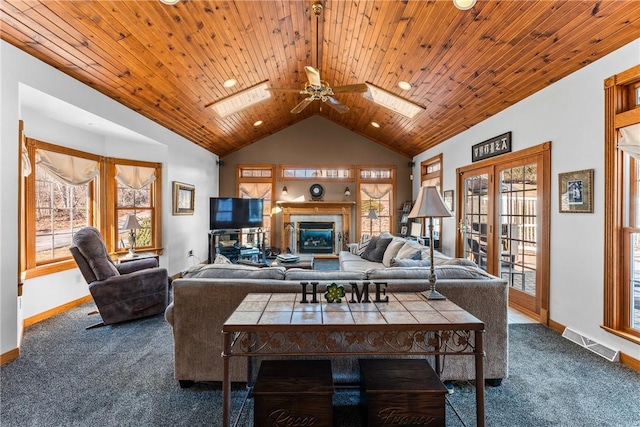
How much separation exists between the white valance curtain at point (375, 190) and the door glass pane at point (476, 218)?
8.88 feet

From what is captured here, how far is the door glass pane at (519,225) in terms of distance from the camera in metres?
3.78

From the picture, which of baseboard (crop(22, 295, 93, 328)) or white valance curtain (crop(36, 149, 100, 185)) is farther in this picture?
white valance curtain (crop(36, 149, 100, 185))

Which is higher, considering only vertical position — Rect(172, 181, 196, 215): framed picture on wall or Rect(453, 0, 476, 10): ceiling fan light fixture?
Rect(453, 0, 476, 10): ceiling fan light fixture

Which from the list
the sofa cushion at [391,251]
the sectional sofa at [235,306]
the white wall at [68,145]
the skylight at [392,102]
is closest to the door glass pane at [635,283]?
the sectional sofa at [235,306]

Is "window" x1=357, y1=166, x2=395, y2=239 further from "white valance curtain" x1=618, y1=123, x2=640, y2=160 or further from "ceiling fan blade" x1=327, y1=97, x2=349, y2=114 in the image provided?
"white valance curtain" x1=618, y1=123, x2=640, y2=160

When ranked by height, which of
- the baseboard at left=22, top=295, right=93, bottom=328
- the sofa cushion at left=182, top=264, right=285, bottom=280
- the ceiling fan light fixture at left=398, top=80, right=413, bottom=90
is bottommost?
the baseboard at left=22, top=295, right=93, bottom=328

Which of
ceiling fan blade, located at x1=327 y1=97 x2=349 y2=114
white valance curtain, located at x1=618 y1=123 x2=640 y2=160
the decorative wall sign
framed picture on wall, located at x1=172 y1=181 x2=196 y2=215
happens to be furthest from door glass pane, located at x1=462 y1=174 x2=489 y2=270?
framed picture on wall, located at x1=172 y1=181 x2=196 y2=215

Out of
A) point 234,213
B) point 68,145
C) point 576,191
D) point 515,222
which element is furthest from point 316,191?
point 576,191

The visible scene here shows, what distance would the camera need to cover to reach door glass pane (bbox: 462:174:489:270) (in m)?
4.77

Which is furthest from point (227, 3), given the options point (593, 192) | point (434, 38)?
point (593, 192)

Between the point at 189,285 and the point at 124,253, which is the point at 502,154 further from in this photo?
the point at 124,253

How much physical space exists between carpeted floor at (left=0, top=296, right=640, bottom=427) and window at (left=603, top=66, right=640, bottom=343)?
1.55 ft

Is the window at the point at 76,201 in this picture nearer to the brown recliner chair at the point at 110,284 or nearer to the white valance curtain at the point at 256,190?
the brown recliner chair at the point at 110,284

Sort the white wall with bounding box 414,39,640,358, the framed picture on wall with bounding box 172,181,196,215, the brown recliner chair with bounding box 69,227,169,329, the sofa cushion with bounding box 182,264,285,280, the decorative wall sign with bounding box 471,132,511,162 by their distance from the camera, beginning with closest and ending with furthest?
the sofa cushion with bounding box 182,264,285,280 → the white wall with bounding box 414,39,640,358 → the brown recliner chair with bounding box 69,227,169,329 → the decorative wall sign with bounding box 471,132,511,162 → the framed picture on wall with bounding box 172,181,196,215
